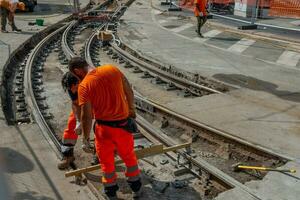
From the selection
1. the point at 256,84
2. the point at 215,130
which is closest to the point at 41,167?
the point at 215,130

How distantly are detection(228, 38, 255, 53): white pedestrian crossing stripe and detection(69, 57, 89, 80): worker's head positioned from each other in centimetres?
1002

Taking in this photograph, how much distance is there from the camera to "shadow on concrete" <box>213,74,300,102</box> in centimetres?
991

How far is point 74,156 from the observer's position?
283 inches

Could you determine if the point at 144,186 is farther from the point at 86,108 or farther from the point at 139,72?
the point at 139,72

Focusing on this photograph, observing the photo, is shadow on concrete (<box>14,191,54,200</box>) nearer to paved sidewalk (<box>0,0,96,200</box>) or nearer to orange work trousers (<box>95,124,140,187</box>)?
paved sidewalk (<box>0,0,96,200</box>)

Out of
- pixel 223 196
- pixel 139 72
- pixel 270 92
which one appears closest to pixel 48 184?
pixel 223 196

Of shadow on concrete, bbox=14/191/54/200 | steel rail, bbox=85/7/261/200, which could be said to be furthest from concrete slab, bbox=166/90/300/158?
shadow on concrete, bbox=14/191/54/200

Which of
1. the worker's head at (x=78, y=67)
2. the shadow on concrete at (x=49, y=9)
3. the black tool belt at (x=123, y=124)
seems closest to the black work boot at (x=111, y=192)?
the black tool belt at (x=123, y=124)

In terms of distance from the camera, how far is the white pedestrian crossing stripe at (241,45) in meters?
15.1

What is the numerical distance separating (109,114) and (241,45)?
11.4 meters

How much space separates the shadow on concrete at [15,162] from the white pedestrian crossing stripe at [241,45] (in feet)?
31.8

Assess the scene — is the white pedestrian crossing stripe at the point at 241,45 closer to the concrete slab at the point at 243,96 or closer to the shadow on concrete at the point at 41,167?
the concrete slab at the point at 243,96

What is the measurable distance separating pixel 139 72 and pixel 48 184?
703 centimetres

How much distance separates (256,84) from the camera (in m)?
10.9
